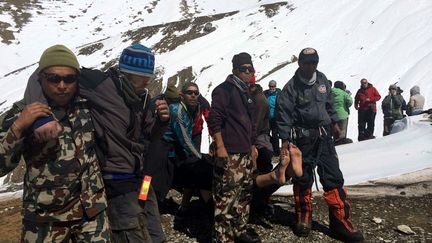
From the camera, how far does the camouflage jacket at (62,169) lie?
240 centimetres

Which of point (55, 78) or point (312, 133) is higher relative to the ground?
point (55, 78)

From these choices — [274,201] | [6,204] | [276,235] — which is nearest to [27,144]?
[276,235]

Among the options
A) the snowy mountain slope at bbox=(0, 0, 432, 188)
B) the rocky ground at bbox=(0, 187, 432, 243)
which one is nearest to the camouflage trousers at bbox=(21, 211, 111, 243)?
the rocky ground at bbox=(0, 187, 432, 243)

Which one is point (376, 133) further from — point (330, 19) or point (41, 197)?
point (330, 19)

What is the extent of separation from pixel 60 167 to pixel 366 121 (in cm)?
1076

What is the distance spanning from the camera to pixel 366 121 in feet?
37.9

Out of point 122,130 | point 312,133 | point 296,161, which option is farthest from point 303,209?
point 122,130

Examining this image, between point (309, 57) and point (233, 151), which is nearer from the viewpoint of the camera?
point (233, 151)

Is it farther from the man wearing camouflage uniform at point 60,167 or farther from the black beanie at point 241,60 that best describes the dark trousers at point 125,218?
the black beanie at point 241,60

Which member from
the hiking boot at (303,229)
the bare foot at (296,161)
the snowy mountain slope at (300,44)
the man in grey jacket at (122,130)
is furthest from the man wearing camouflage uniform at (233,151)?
the snowy mountain slope at (300,44)

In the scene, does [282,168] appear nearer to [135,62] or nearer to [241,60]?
[241,60]

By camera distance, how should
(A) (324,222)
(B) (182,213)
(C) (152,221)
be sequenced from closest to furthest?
(C) (152,221), (A) (324,222), (B) (182,213)

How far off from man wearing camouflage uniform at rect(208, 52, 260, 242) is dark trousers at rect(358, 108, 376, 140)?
322 inches

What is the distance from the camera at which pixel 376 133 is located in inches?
532
